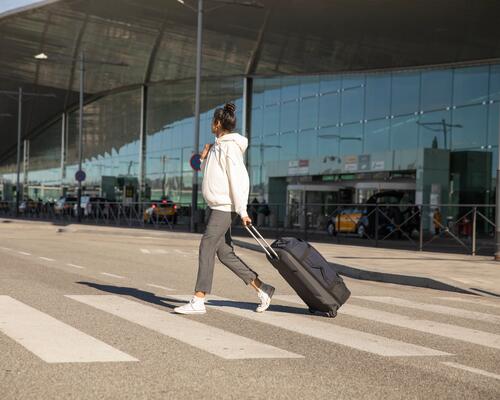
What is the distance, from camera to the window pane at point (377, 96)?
117ft

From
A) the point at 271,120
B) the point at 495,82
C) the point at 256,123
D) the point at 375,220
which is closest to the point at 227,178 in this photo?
the point at 375,220

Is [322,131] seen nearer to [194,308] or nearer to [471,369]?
[194,308]

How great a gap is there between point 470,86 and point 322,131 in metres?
8.71

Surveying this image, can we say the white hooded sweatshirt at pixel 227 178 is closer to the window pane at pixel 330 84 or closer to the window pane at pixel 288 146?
the window pane at pixel 330 84

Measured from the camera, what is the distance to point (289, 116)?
1631 inches

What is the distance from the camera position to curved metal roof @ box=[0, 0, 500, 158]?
1244 inches

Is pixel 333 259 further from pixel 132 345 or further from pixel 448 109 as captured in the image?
pixel 448 109

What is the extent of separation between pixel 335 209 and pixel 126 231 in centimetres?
854

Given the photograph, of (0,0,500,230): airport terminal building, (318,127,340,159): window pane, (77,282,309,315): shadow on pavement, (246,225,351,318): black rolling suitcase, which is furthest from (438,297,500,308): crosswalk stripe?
(318,127,340,159): window pane

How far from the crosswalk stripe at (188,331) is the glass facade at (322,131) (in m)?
24.1

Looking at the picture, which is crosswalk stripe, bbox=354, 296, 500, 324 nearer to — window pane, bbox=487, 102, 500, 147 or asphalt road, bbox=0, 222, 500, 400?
asphalt road, bbox=0, 222, 500, 400

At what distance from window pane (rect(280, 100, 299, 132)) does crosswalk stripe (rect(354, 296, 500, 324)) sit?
103ft

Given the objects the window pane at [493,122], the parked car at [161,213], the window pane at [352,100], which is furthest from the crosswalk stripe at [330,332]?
the window pane at [352,100]

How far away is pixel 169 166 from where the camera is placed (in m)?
51.2
